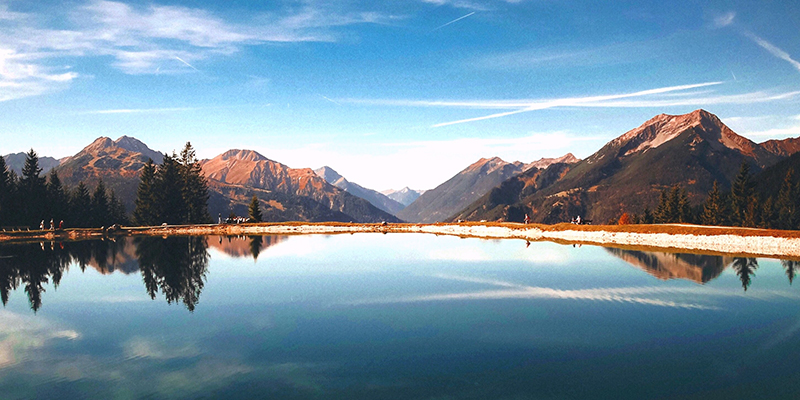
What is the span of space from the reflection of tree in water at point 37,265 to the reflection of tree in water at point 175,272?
528cm

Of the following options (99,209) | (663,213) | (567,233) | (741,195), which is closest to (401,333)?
(567,233)

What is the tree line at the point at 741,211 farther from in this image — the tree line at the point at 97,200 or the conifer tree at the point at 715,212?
the tree line at the point at 97,200

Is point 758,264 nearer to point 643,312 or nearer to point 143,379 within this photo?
point 643,312

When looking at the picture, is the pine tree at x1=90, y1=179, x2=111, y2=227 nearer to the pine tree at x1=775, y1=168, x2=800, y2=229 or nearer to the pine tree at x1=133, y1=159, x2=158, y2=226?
the pine tree at x1=133, y1=159, x2=158, y2=226

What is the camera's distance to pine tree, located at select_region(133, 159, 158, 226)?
11300 centimetres

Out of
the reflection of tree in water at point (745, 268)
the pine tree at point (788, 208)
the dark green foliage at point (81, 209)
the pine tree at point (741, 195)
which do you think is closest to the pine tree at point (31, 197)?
the dark green foliage at point (81, 209)

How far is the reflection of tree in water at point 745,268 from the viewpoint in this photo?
35.2 metres

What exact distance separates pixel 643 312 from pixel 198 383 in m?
21.9

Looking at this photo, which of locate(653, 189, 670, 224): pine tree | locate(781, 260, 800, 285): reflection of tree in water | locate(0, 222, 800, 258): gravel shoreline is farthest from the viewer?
locate(653, 189, 670, 224): pine tree

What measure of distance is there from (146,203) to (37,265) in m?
77.0

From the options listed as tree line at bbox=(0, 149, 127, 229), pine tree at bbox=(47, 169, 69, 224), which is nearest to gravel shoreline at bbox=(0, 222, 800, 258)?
tree line at bbox=(0, 149, 127, 229)

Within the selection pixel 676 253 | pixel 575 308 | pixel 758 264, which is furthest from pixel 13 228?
pixel 758 264

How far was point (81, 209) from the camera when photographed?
116m

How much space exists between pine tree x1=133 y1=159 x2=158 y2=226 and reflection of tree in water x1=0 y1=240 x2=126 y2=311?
5268 centimetres
